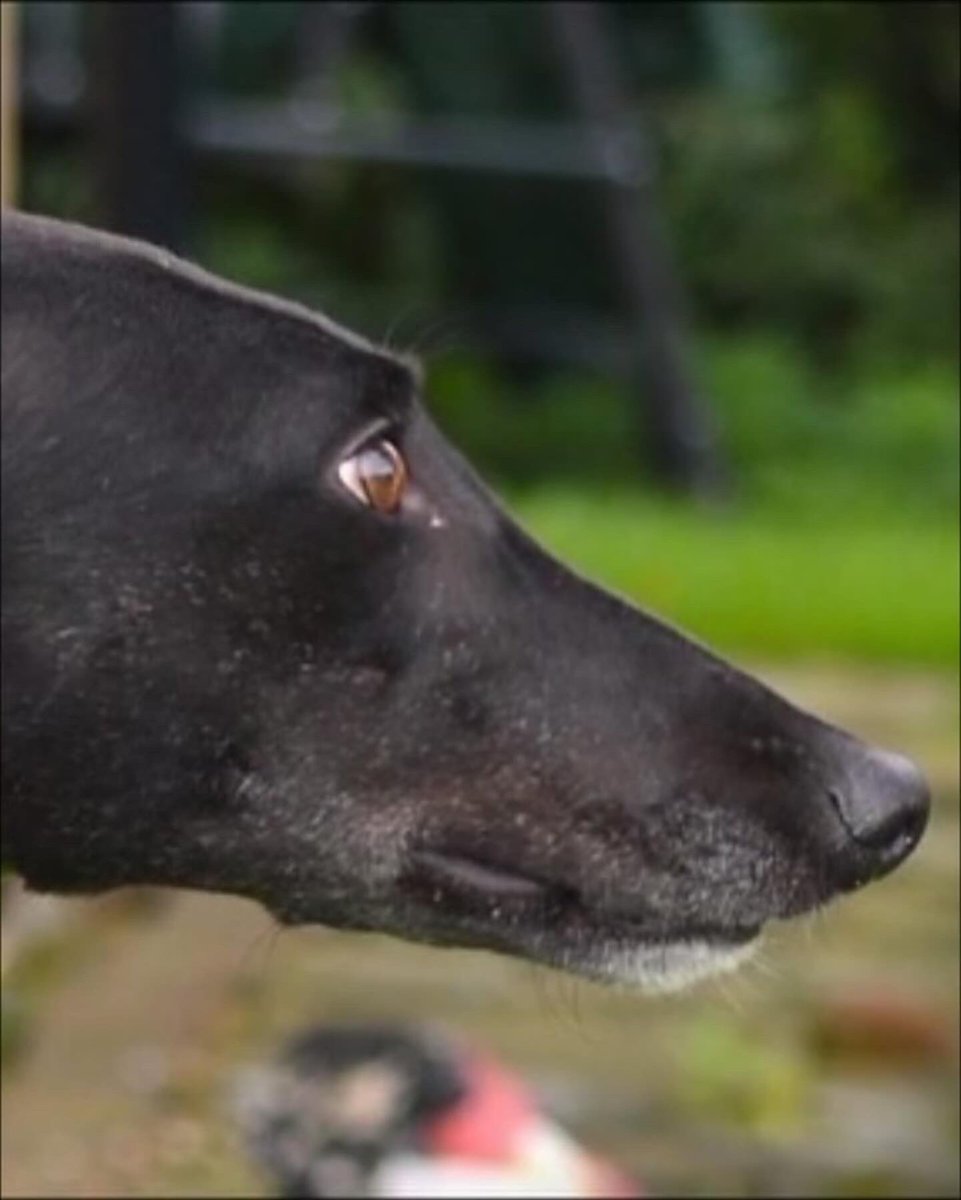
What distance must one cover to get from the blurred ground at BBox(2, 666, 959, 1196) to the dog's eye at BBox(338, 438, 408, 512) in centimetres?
189

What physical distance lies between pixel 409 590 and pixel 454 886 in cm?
24

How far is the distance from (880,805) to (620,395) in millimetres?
7782

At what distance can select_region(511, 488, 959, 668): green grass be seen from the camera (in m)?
7.51

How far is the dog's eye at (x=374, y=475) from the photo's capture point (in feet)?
10.3

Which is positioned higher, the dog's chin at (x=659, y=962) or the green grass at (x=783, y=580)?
the dog's chin at (x=659, y=962)

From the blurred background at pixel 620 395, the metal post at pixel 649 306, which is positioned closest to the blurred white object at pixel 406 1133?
the blurred background at pixel 620 395

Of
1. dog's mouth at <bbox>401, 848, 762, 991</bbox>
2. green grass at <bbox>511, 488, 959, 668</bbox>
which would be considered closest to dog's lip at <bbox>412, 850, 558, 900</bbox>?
dog's mouth at <bbox>401, 848, 762, 991</bbox>

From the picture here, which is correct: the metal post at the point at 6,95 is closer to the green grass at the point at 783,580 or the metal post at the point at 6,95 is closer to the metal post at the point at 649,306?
the green grass at the point at 783,580

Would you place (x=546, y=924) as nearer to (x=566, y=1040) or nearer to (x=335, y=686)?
(x=335, y=686)

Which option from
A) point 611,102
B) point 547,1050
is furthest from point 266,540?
point 611,102

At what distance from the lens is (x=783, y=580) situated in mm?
8039

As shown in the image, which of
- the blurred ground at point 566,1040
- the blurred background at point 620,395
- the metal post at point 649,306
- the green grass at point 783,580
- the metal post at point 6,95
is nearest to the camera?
the blurred ground at point 566,1040

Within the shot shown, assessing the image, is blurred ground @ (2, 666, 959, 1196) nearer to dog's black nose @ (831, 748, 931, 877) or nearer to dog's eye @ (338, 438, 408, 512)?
dog's black nose @ (831, 748, 931, 877)

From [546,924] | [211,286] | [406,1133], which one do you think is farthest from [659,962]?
[406,1133]
